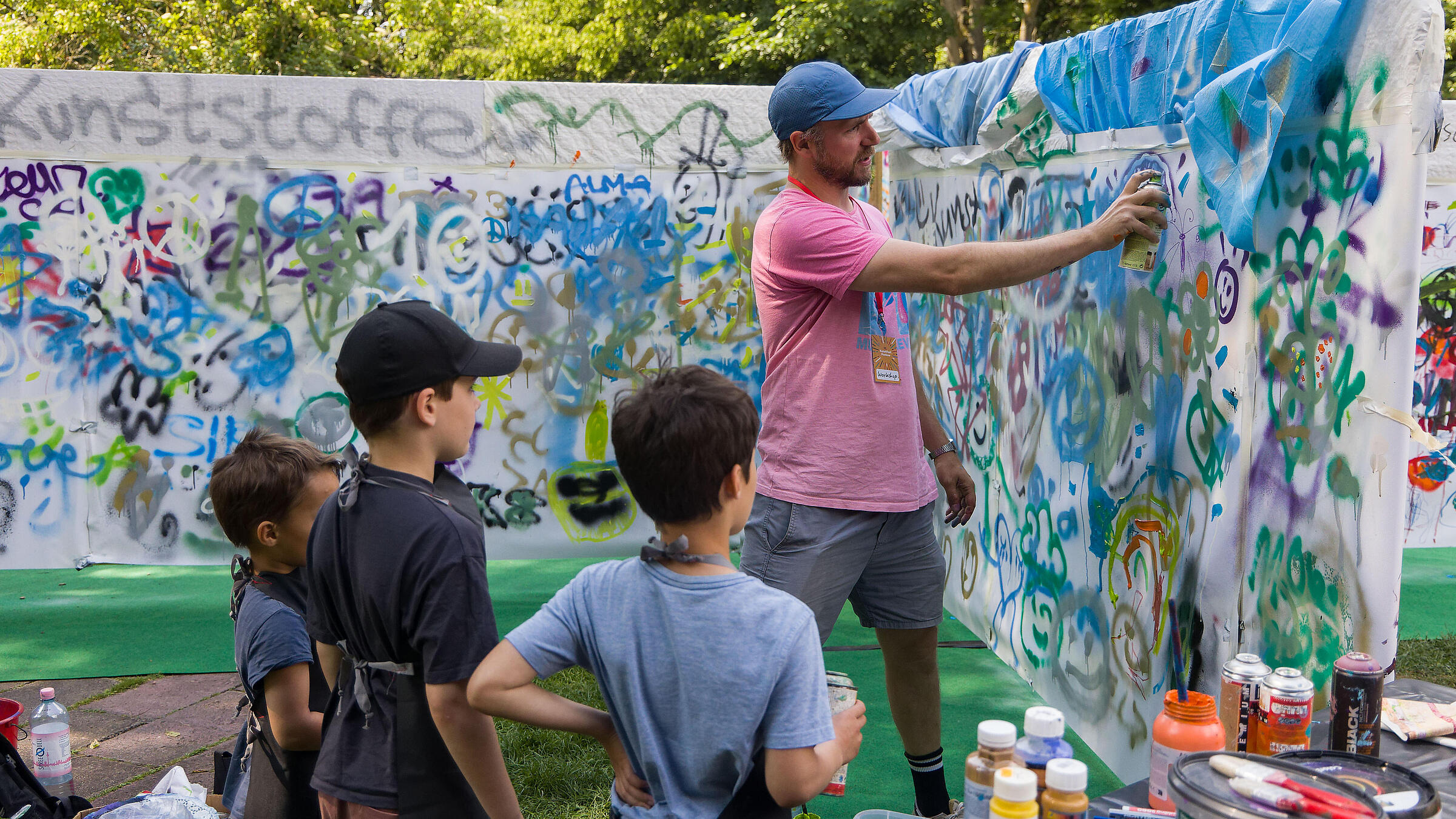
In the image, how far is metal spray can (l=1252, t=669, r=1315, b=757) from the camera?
2.02 metres

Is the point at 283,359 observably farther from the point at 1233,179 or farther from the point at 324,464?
the point at 1233,179

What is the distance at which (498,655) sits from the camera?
6.11 feet

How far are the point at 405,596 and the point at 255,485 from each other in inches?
29.2

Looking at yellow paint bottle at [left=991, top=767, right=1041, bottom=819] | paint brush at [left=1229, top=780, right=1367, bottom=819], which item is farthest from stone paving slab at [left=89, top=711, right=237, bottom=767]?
paint brush at [left=1229, top=780, right=1367, bottom=819]

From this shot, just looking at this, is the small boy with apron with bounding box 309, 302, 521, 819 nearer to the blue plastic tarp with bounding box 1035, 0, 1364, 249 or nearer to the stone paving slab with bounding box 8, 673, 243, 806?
the blue plastic tarp with bounding box 1035, 0, 1364, 249

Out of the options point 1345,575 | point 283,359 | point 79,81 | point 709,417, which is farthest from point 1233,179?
point 79,81

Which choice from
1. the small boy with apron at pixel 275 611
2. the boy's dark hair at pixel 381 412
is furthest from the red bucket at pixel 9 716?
the boy's dark hair at pixel 381 412

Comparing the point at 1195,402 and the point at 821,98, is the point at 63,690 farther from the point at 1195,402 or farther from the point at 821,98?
the point at 1195,402

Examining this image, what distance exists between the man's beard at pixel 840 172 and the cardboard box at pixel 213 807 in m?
2.25

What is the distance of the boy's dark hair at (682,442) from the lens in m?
1.83

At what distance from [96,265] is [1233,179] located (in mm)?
5453

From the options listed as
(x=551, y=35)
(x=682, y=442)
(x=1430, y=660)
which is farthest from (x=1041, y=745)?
(x=551, y=35)

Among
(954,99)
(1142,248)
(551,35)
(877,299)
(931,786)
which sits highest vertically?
(551,35)

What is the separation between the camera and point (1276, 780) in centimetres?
174
